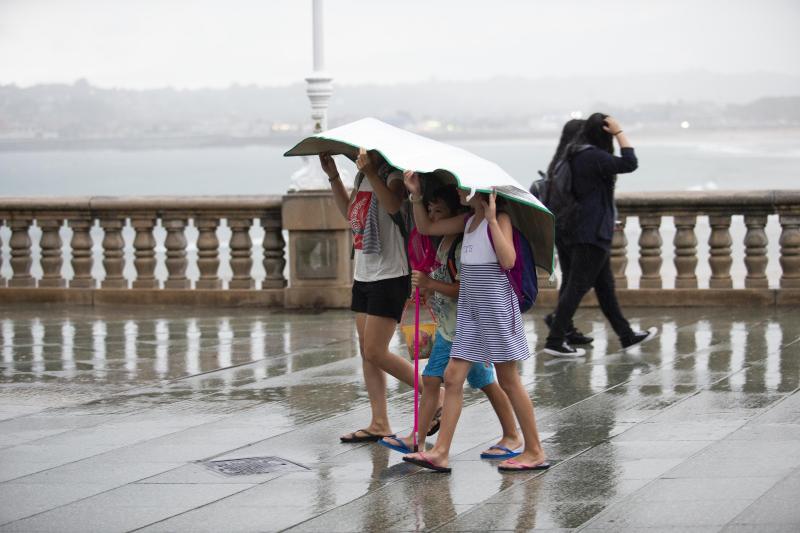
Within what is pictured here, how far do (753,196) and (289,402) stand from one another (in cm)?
606

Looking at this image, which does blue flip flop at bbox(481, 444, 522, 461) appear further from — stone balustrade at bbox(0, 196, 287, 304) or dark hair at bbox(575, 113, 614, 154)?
stone balustrade at bbox(0, 196, 287, 304)

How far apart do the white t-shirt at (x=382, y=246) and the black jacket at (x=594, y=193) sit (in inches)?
127

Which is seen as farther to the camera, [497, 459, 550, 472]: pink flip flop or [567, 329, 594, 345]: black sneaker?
[567, 329, 594, 345]: black sneaker

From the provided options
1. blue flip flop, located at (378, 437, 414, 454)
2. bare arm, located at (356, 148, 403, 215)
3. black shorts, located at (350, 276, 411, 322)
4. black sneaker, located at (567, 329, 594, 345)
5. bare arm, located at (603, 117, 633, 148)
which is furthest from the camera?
black sneaker, located at (567, 329, 594, 345)

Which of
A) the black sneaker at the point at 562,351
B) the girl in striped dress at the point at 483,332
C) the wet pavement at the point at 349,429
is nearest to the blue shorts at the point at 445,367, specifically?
the girl in striped dress at the point at 483,332

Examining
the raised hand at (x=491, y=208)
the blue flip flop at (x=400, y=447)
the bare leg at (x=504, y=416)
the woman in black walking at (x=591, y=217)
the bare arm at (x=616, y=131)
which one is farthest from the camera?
the woman in black walking at (x=591, y=217)

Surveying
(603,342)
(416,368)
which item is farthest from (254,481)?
(603,342)

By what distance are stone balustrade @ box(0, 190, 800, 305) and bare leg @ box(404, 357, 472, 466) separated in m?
5.65

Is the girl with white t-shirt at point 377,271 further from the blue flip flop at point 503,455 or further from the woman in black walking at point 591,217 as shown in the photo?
the woman in black walking at point 591,217

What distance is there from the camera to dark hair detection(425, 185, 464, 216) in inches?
262

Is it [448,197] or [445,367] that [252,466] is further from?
[448,197]

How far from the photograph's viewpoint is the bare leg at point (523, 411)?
650cm

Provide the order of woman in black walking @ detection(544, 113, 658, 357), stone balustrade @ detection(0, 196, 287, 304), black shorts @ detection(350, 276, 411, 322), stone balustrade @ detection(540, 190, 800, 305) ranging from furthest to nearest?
stone balustrade @ detection(0, 196, 287, 304)
stone balustrade @ detection(540, 190, 800, 305)
woman in black walking @ detection(544, 113, 658, 357)
black shorts @ detection(350, 276, 411, 322)

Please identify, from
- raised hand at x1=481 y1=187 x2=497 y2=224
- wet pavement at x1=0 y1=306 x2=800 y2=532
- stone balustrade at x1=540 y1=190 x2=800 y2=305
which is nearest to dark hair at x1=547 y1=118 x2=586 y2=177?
wet pavement at x1=0 y1=306 x2=800 y2=532
